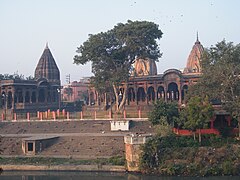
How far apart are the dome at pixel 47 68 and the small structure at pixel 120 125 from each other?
31.0m

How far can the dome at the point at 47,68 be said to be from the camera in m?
66.2

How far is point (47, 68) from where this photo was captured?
218 feet

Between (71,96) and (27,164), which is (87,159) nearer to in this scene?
(27,164)

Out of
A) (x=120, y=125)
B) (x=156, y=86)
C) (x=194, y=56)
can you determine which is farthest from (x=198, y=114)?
(x=194, y=56)

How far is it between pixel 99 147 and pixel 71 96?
62416 mm

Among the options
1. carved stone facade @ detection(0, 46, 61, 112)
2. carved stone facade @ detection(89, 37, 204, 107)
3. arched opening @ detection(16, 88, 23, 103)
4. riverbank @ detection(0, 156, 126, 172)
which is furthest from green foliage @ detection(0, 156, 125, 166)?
arched opening @ detection(16, 88, 23, 103)

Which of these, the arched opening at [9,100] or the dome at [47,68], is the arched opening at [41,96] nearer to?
the arched opening at [9,100]

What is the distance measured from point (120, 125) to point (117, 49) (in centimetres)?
1200

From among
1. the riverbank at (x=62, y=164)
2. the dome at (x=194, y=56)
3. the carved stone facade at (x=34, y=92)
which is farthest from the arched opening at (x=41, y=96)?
the riverbank at (x=62, y=164)

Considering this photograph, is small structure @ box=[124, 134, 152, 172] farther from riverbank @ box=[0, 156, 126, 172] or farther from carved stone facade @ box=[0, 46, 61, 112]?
carved stone facade @ box=[0, 46, 61, 112]

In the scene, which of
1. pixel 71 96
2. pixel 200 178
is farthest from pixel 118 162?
pixel 71 96

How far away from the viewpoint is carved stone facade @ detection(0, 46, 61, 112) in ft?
172

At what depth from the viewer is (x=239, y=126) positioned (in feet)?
96.1

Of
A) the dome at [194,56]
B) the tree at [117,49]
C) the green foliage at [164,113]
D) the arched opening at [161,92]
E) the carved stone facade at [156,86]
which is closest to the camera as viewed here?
the green foliage at [164,113]
